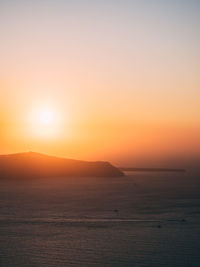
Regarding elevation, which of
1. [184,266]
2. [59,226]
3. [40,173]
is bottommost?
[184,266]

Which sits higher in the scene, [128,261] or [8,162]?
[8,162]

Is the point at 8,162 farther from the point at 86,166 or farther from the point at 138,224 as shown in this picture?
the point at 138,224

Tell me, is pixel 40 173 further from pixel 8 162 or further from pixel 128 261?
pixel 128 261

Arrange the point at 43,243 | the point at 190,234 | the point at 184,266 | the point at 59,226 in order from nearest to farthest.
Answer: the point at 184,266
the point at 43,243
the point at 190,234
the point at 59,226

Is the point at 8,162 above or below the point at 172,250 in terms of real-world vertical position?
above

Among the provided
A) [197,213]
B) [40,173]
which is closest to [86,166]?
[40,173]

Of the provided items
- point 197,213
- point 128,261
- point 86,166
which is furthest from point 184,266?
point 86,166

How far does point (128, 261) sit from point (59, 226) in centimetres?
771

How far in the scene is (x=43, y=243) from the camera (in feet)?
55.3

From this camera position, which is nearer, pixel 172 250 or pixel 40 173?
pixel 172 250

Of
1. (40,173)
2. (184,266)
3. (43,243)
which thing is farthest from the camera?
(40,173)

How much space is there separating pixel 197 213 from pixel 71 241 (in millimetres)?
12052

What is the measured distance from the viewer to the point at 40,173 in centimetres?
10625

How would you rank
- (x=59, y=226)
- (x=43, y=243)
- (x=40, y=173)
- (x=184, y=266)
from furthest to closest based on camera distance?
(x=40, y=173) → (x=59, y=226) → (x=43, y=243) → (x=184, y=266)
